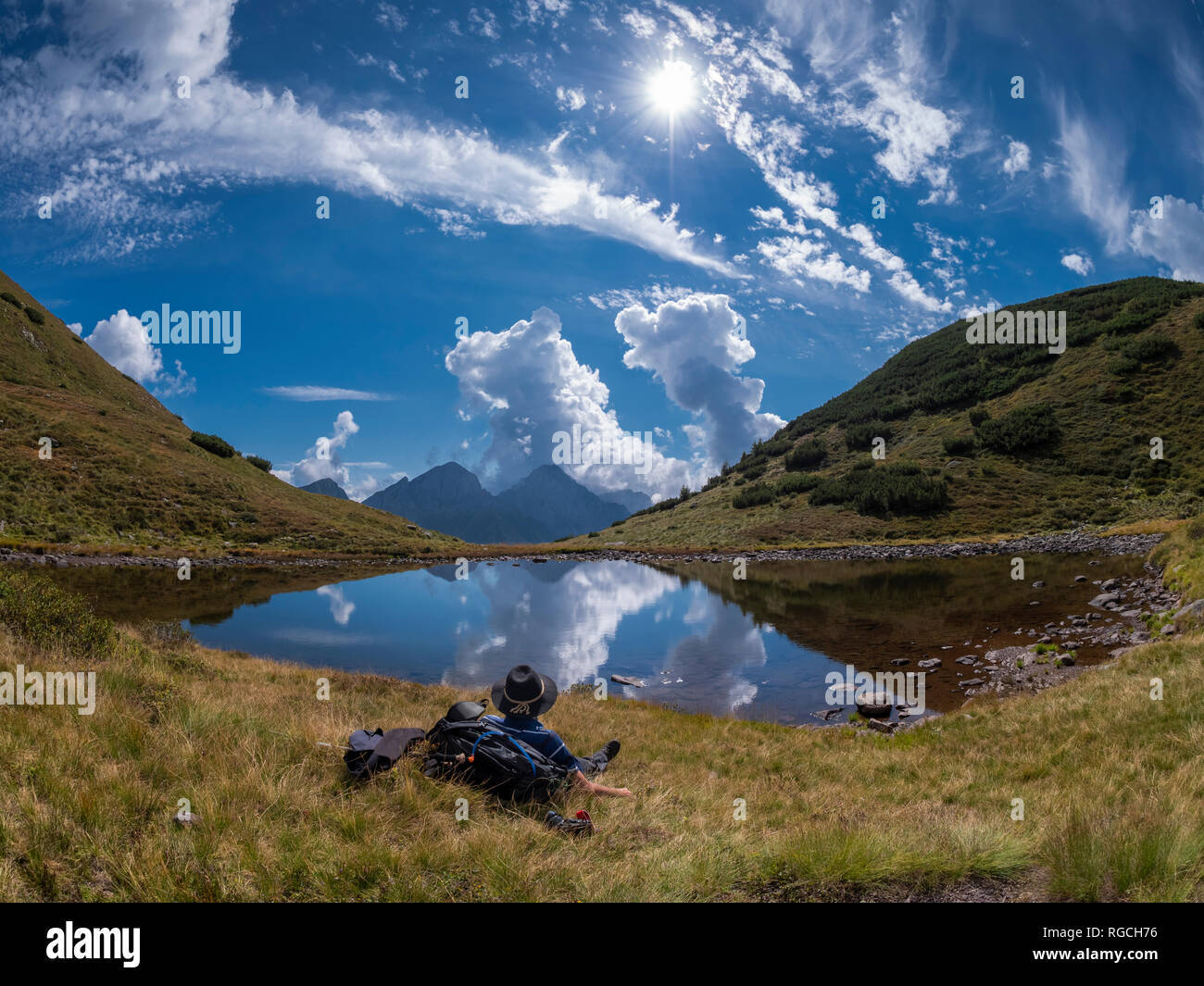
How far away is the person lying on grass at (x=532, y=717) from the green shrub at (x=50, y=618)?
28.1 feet

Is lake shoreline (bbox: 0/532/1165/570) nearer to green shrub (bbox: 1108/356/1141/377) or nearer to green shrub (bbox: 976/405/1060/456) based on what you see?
green shrub (bbox: 976/405/1060/456)

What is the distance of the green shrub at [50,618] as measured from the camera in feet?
33.8

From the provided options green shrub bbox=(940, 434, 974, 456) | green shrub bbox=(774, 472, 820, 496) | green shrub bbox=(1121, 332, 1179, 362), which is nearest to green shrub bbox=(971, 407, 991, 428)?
green shrub bbox=(940, 434, 974, 456)

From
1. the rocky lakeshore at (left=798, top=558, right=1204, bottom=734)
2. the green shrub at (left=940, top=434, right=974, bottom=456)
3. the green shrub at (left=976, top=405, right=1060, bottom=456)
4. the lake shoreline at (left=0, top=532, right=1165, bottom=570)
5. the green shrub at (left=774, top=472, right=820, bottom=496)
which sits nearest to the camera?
the rocky lakeshore at (left=798, top=558, right=1204, bottom=734)

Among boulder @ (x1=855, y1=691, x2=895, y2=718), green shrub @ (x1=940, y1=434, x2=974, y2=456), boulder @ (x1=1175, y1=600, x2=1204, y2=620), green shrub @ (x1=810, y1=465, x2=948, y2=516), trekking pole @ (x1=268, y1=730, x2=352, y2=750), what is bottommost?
boulder @ (x1=855, y1=691, x2=895, y2=718)

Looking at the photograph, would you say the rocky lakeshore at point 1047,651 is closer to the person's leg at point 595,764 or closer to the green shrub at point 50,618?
the person's leg at point 595,764

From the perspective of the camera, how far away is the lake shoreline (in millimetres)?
43844

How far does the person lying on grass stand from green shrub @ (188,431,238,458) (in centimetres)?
10090

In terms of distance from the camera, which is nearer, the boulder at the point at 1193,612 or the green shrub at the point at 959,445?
the boulder at the point at 1193,612

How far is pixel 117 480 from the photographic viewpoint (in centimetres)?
6069

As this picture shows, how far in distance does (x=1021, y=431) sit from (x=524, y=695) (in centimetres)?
9651

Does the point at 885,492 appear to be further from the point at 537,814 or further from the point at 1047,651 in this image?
the point at 537,814

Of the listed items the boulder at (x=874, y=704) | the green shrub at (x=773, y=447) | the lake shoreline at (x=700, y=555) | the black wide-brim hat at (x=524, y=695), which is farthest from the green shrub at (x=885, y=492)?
the black wide-brim hat at (x=524, y=695)

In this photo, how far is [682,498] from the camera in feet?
409
